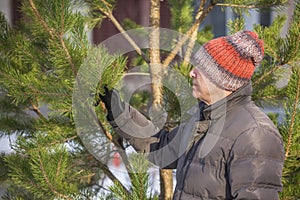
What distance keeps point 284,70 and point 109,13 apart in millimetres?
600

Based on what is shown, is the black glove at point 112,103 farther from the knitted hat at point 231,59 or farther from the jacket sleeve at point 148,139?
the knitted hat at point 231,59

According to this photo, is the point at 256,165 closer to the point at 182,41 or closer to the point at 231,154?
the point at 231,154

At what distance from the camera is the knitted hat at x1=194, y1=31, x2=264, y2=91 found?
4.27ft

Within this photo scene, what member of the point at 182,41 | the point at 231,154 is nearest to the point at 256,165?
the point at 231,154

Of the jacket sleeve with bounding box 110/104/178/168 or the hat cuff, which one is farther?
the jacket sleeve with bounding box 110/104/178/168

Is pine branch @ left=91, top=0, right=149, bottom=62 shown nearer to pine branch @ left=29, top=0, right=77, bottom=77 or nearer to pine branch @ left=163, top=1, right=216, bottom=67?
pine branch @ left=163, top=1, right=216, bottom=67

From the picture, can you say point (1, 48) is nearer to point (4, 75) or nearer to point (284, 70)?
point (4, 75)

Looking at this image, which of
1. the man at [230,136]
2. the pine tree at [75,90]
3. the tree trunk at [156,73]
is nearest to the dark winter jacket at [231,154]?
the man at [230,136]

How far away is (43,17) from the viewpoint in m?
1.45

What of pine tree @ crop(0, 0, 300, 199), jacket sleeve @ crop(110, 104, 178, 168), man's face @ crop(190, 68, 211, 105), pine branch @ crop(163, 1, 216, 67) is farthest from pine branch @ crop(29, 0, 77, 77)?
pine branch @ crop(163, 1, 216, 67)

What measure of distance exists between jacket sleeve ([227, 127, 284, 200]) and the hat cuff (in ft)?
0.43

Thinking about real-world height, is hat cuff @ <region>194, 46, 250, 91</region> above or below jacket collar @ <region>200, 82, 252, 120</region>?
above

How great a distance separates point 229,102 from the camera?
135 cm

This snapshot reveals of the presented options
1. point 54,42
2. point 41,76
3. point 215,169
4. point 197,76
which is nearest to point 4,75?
point 41,76
